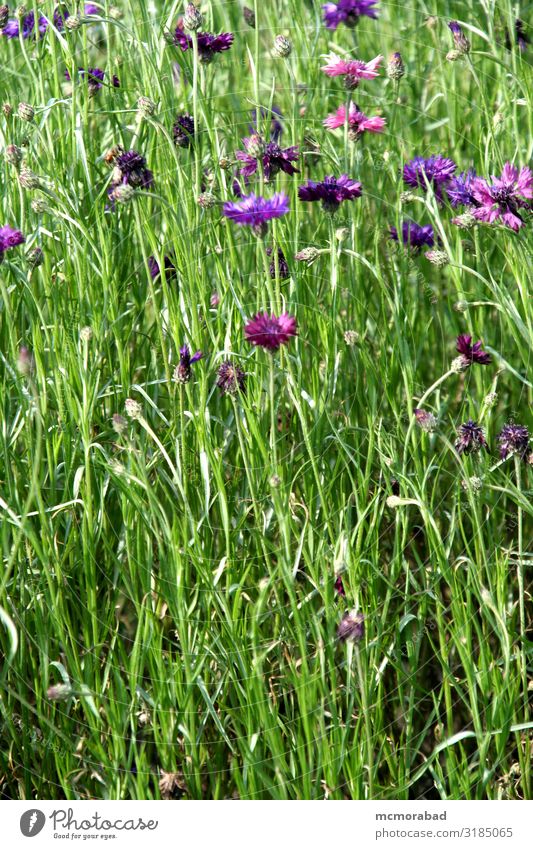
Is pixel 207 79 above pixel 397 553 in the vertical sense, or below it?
above

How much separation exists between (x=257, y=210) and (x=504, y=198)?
1.03ft

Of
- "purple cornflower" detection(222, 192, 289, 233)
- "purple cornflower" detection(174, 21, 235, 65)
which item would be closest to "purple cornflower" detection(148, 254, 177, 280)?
"purple cornflower" detection(222, 192, 289, 233)

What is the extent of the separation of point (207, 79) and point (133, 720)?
3.10 feet

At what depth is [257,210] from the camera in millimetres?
955

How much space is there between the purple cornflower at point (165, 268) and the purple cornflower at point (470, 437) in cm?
40

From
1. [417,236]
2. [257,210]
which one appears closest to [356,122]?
[417,236]

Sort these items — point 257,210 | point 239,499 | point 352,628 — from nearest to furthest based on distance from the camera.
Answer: point 352,628, point 257,210, point 239,499

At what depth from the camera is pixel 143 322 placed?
1257 mm

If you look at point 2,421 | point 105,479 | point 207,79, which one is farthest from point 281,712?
point 207,79

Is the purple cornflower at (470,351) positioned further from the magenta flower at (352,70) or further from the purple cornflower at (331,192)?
the magenta flower at (352,70)

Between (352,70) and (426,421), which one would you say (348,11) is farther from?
(426,421)

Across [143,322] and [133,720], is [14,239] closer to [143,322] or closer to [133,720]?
[143,322]

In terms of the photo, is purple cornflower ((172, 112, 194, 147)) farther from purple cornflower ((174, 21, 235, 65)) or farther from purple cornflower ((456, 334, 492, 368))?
purple cornflower ((456, 334, 492, 368))
